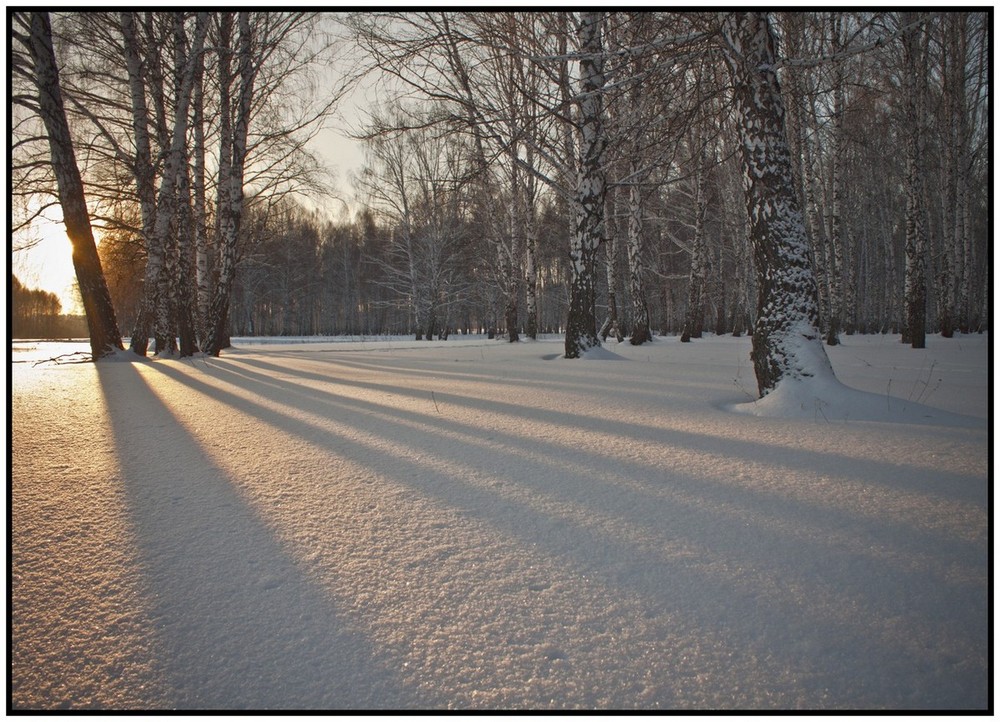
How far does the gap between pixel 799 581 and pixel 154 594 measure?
1.38 metres

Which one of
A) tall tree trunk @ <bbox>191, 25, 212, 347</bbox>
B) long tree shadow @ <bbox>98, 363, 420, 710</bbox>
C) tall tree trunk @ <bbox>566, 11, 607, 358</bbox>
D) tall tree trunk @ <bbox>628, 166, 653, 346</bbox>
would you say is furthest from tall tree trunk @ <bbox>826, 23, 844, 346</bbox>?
tall tree trunk @ <bbox>191, 25, 212, 347</bbox>

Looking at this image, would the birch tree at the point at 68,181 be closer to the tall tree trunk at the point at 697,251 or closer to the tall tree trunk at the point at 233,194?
the tall tree trunk at the point at 233,194

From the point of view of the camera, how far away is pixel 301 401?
3439mm

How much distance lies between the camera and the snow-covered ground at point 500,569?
73 centimetres

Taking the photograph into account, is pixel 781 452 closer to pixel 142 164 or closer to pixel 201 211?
pixel 142 164

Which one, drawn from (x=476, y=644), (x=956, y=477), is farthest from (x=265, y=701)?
(x=956, y=477)

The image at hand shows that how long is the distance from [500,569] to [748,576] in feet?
1.84

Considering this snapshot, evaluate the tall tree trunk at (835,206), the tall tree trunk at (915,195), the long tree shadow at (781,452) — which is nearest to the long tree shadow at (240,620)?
the long tree shadow at (781,452)

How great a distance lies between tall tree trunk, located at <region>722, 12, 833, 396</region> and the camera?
3.13 meters

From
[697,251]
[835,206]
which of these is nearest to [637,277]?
[697,251]

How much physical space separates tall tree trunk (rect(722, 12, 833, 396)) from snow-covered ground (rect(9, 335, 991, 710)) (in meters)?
0.89

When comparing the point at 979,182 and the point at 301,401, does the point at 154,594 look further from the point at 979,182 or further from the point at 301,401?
the point at 979,182

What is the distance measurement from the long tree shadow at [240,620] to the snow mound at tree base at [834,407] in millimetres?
2794

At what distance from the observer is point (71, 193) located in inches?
249
